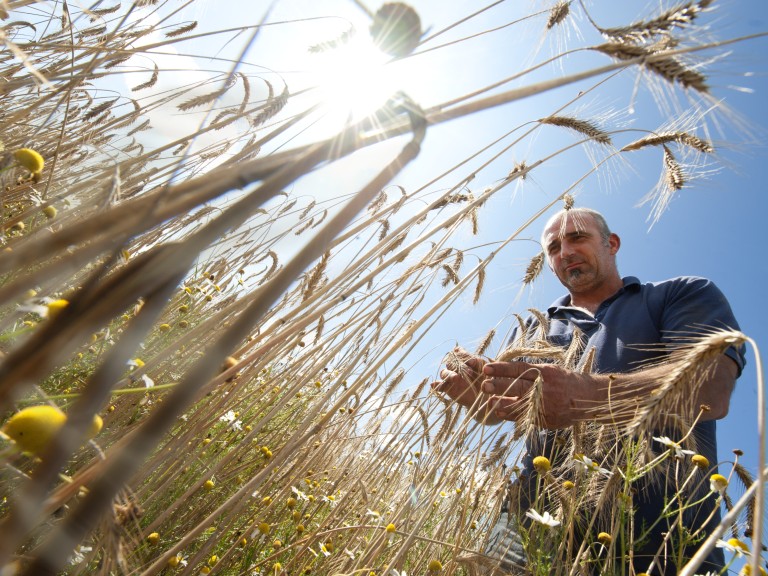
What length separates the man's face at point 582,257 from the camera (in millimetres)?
2810

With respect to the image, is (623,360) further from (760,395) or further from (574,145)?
(760,395)

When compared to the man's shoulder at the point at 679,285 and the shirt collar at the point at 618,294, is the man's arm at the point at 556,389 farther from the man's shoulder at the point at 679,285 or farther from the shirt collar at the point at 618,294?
the shirt collar at the point at 618,294

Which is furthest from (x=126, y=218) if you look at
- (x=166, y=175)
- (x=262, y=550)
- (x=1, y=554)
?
(x=262, y=550)

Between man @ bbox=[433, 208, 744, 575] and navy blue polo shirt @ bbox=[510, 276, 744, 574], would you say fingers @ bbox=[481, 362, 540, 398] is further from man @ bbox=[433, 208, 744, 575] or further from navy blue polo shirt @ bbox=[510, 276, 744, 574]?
navy blue polo shirt @ bbox=[510, 276, 744, 574]

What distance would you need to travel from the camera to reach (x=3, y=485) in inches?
33.4

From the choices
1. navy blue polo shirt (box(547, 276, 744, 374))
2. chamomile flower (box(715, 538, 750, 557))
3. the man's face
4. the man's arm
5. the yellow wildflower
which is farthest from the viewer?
the man's face

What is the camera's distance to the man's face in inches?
111

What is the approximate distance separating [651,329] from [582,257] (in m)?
0.74

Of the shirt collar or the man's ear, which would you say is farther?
the man's ear

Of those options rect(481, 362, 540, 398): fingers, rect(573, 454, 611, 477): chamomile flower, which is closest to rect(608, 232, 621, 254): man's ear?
rect(481, 362, 540, 398): fingers

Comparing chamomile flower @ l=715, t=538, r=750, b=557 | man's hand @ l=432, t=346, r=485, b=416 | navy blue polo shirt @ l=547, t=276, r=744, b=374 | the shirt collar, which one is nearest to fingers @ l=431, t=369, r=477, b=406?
man's hand @ l=432, t=346, r=485, b=416

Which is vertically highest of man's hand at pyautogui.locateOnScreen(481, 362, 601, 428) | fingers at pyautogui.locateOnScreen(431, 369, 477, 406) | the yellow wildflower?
man's hand at pyautogui.locateOnScreen(481, 362, 601, 428)

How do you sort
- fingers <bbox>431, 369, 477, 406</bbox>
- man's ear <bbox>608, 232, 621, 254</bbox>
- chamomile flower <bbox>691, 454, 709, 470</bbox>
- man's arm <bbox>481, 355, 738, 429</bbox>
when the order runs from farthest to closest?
1. man's ear <bbox>608, 232, 621, 254</bbox>
2. fingers <bbox>431, 369, 477, 406</bbox>
3. man's arm <bbox>481, 355, 738, 429</bbox>
4. chamomile flower <bbox>691, 454, 709, 470</bbox>

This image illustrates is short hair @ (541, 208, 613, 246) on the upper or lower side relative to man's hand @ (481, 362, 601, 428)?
upper
